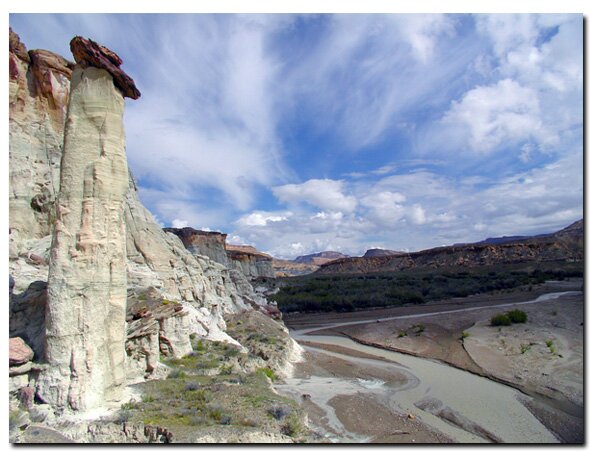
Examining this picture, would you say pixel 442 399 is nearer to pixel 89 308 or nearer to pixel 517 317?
pixel 89 308

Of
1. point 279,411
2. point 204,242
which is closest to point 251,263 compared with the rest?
point 204,242

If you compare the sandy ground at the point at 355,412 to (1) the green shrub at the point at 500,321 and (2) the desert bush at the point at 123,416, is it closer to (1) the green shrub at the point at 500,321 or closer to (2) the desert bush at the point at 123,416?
(2) the desert bush at the point at 123,416

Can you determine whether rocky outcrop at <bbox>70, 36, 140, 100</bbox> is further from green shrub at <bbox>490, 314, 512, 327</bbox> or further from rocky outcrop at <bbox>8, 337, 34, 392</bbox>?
green shrub at <bbox>490, 314, 512, 327</bbox>

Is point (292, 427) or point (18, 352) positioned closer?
point (18, 352)

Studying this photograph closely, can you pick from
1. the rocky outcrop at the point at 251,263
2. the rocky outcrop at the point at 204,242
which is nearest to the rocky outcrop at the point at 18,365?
the rocky outcrop at the point at 204,242

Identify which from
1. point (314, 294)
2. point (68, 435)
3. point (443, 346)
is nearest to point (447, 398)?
point (443, 346)
